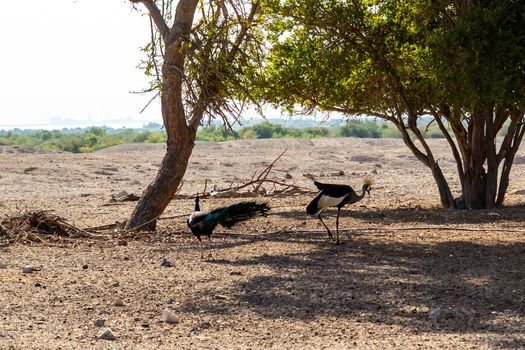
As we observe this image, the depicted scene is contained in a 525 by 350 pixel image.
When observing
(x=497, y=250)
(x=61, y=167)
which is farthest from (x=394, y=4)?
(x=61, y=167)

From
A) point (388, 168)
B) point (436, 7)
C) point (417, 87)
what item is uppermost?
point (436, 7)

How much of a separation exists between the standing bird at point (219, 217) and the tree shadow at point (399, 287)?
44 cm

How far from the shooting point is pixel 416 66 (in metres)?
14.5

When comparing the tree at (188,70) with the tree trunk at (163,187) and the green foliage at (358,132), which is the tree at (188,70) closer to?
the tree trunk at (163,187)

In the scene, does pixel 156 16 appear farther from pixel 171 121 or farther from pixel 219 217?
pixel 219 217

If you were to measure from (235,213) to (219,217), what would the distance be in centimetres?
31

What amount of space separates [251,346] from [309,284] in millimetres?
2493

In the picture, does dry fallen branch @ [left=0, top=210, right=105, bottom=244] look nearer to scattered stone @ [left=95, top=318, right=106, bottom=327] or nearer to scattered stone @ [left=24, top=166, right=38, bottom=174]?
scattered stone @ [left=95, top=318, right=106, bottom=327]

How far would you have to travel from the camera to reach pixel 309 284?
33.5ft

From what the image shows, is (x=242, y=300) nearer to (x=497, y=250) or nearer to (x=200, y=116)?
(x=497, y=250)

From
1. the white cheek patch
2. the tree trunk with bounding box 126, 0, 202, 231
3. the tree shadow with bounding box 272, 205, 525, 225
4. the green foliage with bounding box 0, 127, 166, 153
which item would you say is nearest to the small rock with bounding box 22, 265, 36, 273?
the tree trunk with bounding box 126, 0, 202, 231

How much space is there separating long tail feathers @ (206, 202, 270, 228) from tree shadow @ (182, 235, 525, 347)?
51 cm

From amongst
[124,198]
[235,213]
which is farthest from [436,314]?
[124,198]

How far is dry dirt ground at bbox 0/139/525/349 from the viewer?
8117mm
